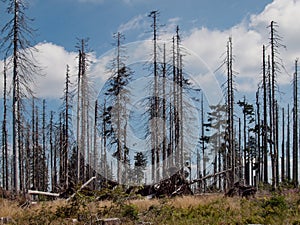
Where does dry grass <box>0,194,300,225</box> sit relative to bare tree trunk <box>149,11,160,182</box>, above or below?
below

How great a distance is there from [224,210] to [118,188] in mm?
3801

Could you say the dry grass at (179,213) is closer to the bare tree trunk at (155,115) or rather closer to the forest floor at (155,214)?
the forest floor at (155,214)

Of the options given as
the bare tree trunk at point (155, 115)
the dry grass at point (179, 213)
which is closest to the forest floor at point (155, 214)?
the dry grass at point (179, 213)

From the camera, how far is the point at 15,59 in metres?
20.4

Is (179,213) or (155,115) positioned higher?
(155,115)

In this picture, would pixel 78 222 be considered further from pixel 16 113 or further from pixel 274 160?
pixel 274 160

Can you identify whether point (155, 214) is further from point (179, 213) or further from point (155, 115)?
point (155, 115)

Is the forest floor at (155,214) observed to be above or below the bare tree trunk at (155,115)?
below

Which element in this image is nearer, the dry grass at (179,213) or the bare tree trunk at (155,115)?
the dry grass at (179,213)

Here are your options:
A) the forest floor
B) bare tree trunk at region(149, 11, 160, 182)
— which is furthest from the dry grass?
bare tree trunk at region(149, 11, 160, 182)

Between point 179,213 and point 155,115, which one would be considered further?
point 155,115

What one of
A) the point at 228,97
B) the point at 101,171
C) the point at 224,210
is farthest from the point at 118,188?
the point at 101,171

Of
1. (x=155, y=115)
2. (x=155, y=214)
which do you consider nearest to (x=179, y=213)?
(x=155, y=214)

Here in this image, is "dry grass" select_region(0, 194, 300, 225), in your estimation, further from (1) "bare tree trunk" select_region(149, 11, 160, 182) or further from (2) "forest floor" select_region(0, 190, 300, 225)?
(1) "bare tree trunk" select_region(149, 11, 160, 182)
